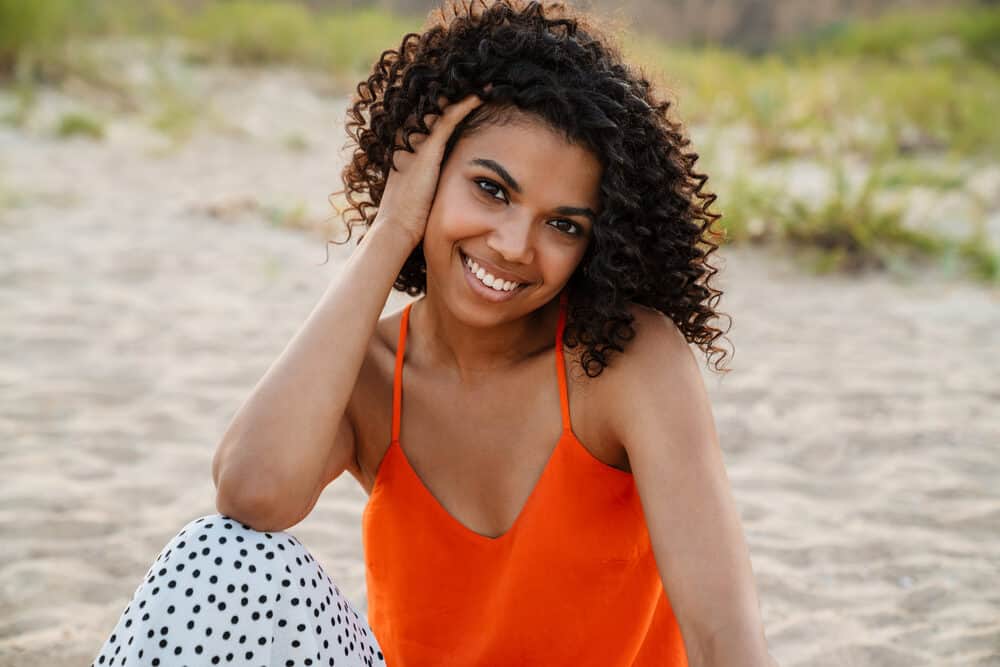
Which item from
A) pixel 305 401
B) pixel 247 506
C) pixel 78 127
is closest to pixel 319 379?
pixel 305 401

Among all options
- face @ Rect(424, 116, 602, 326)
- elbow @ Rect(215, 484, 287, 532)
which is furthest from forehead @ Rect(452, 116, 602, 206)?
elbow @ Rect(215, 484, 287, 532)

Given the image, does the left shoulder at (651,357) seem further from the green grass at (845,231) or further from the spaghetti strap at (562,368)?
the green grass at (845,231)

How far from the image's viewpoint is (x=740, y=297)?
5.08 m

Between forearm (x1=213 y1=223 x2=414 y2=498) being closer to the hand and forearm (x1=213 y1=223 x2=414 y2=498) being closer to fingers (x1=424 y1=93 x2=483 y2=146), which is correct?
the hand

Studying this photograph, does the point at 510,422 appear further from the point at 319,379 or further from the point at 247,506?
the point at 247,506

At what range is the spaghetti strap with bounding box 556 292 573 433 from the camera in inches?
70.4

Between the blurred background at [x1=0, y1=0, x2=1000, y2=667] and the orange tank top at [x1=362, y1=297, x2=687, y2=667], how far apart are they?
0.71m

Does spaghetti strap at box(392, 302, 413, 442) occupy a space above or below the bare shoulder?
below

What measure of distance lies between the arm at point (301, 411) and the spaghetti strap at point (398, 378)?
0.45 ft

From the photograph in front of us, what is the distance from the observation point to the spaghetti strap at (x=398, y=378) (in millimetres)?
1941

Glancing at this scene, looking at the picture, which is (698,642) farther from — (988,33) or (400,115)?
(988,33)

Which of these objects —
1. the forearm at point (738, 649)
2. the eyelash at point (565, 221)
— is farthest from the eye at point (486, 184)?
the forearm at point (738, 649)

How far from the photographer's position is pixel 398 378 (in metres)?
1.99

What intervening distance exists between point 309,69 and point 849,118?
467 centimetres
